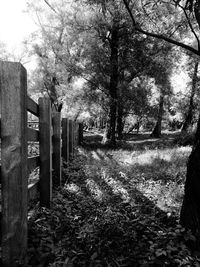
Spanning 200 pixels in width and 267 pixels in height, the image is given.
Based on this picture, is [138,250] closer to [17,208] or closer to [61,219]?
[61,219]

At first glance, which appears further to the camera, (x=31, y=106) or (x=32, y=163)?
(x=32, y=163)

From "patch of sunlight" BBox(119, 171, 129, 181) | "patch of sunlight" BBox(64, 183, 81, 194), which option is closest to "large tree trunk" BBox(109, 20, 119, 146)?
"patch of sunlight" BBox(119, 171, 129, 181)

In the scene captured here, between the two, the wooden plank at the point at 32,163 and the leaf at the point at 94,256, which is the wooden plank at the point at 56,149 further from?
the leaf at the point at 94,256

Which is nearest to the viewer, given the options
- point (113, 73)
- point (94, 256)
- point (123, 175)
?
point (94, 256)

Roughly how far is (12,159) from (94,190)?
303cm

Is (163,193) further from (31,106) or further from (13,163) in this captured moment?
(13,163)

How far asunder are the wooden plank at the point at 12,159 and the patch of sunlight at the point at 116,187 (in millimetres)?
2517

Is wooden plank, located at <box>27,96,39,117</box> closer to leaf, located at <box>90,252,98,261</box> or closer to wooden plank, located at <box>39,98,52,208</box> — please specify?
wooden plank, located at <box>39,98,52,208</box>

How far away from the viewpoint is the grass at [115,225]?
8.52 ft

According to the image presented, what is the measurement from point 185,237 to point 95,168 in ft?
13.7

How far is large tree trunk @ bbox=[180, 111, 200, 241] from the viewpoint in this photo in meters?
2.76

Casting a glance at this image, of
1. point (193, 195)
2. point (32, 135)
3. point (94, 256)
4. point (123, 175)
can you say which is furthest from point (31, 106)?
point (123, 175)

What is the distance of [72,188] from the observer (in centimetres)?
514

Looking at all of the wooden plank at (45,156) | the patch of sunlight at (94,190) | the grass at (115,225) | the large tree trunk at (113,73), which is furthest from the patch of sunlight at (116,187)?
the large tree trunk at (113,73)
